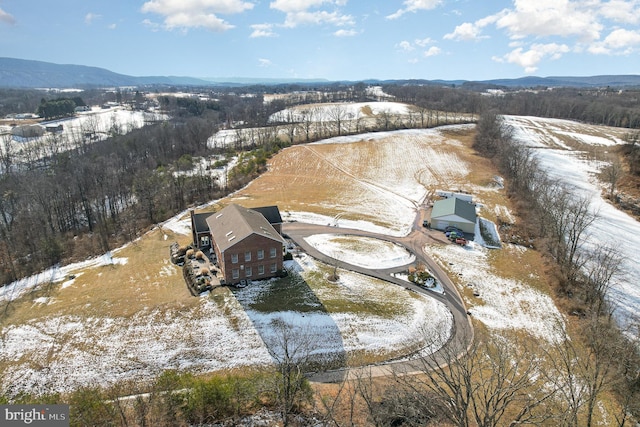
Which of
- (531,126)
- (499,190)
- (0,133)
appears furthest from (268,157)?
(531,126)

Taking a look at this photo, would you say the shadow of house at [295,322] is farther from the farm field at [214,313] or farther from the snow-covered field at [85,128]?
the snow-covered field at [85,128]

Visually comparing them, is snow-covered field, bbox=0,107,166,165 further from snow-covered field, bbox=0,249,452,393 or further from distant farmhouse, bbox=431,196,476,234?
distant farmhouse, bbox=431,196,476,234

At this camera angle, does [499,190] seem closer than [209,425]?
No

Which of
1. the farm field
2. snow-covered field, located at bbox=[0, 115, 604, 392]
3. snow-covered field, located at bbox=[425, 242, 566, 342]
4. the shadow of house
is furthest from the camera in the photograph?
snow-covered field, located at bbox=[425, 242, 566, 342]

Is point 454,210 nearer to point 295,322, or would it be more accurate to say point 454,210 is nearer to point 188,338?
point 295,322

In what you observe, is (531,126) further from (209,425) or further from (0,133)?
(0,133)

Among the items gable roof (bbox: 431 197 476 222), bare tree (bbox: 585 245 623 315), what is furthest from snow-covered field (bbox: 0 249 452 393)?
gable roof (bbox: 431 197 476 222)
